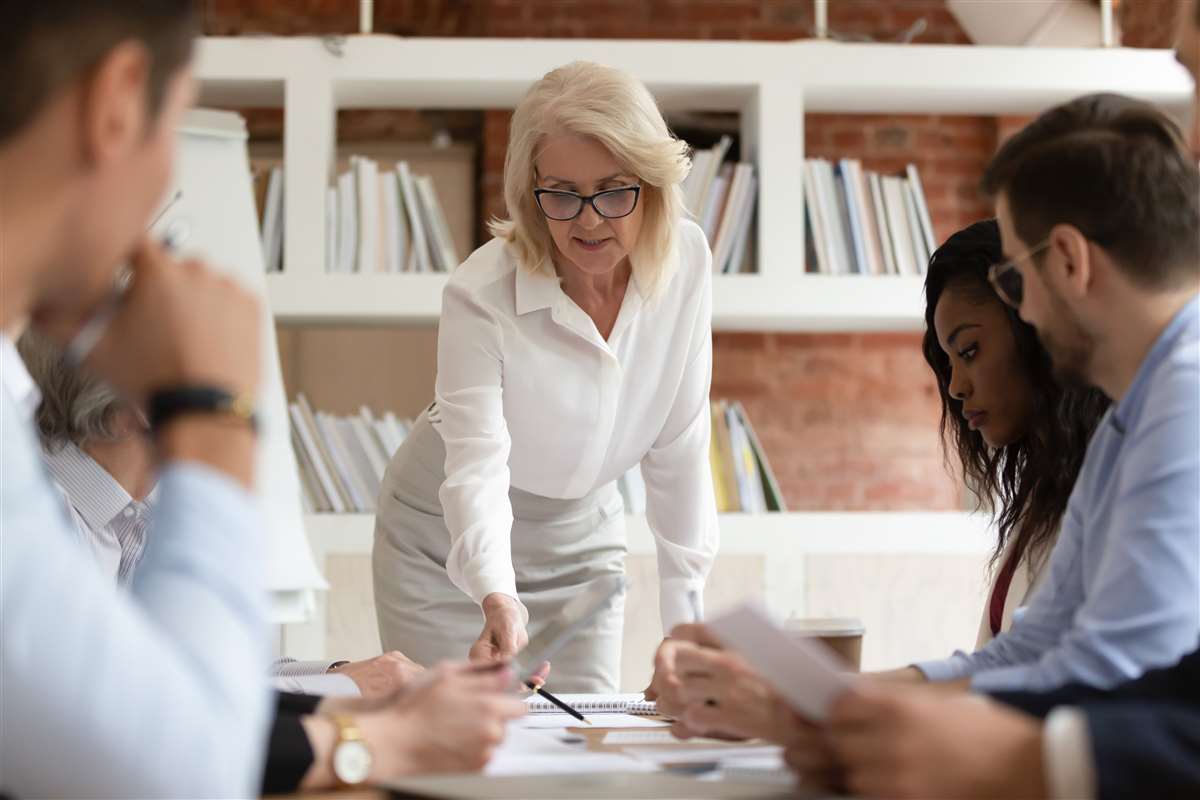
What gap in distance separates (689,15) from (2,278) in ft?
13.5

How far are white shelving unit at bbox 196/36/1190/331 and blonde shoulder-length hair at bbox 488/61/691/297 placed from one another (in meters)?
1.19

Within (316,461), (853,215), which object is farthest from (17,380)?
(853,215)

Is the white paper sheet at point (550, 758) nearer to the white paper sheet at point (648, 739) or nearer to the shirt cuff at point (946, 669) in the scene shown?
the white paper sheet at point (648, 739)

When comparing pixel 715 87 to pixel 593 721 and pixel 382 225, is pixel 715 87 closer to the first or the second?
pixel 382 225

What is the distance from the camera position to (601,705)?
1744 mm

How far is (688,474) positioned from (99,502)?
983 mm

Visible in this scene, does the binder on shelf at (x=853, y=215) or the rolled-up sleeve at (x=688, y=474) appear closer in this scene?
the rolled-up sleeve at (x=688, y=474)

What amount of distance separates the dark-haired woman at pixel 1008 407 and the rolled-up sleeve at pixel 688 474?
47 cm

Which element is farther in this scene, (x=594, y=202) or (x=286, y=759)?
(x=594, y=202)

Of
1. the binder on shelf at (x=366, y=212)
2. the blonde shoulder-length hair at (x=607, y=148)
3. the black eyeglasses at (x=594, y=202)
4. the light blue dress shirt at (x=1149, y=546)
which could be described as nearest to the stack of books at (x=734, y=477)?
the binder on shelf at (x=366, y=212)

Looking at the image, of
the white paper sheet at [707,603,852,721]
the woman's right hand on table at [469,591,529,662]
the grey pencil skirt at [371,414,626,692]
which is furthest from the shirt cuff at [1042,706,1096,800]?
the grey pencil skirt at [371,414,626,692]

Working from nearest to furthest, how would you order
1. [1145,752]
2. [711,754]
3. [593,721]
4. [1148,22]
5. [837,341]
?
[1145,752]
[711,754]
[593,721]
[1148,22]
[837,341]

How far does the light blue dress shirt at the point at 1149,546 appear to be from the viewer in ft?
3.35

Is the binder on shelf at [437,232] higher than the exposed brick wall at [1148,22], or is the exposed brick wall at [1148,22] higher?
the exposed brick wall at [1148,22]
